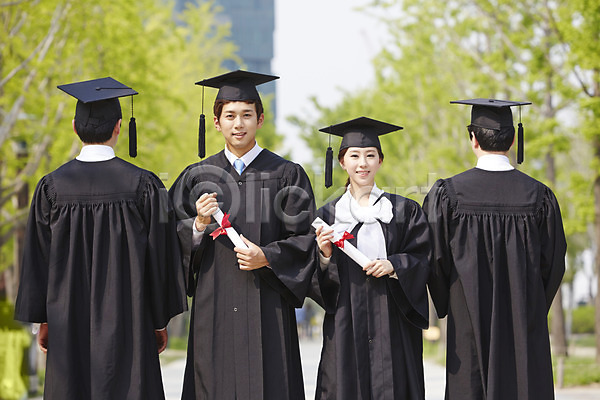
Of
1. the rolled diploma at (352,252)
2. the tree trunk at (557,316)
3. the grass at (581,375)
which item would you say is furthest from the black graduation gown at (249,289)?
the tree trunk at (557,316)

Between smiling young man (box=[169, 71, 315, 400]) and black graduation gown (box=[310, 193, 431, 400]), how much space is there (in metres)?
0.21

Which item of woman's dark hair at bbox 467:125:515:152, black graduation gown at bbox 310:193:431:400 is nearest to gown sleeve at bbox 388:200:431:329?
black graduation gown at bbox 310:193:431:400

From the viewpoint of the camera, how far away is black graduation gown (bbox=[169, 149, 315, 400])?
5.48m

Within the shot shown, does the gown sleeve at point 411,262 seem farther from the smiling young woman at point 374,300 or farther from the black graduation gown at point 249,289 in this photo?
the black graduation gown at point 249,289

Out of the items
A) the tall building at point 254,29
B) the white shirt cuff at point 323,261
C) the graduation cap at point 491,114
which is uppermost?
the tall building at point 254,29

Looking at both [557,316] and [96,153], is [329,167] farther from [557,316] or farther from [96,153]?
[557,316]

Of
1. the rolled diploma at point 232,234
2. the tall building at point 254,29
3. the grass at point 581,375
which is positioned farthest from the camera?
the tall building at point 254,29

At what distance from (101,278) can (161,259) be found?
348 mm

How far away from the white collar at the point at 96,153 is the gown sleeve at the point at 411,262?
1757 mm

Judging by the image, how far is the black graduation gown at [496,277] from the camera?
5.52 metres

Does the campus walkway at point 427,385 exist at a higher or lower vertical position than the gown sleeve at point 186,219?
lower

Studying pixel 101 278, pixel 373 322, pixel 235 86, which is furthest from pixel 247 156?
pixel 373 322

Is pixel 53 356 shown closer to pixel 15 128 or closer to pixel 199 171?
pixel 199 171

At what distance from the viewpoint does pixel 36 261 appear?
536 cm
